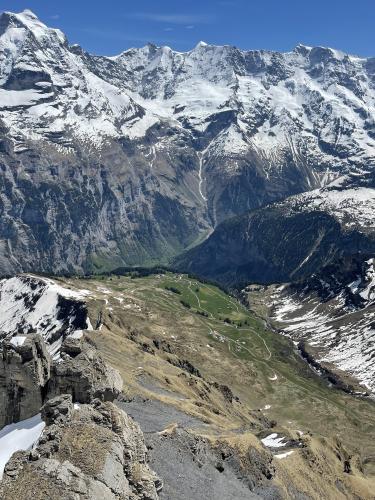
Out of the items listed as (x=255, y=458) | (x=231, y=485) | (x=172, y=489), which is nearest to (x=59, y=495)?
(x=172, y=489)

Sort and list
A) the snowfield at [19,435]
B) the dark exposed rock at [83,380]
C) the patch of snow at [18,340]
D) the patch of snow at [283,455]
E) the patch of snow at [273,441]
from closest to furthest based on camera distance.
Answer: the snowfield at [19,435] < the dark exposed rock at [83,380] < the patch of snow at [18,340] < the patch of snow at [283,455] < the patch of snow at [273,441]

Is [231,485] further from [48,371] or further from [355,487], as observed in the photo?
[355,487]

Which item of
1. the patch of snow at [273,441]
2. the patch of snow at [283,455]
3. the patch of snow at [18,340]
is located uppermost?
the patch of snow at [18,340]

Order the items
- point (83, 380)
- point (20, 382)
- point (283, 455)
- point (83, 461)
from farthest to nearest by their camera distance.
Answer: point (283, 455), point (20, 382), point (83, 380), point (83, 461)

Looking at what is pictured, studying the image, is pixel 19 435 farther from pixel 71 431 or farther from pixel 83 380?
pixel 71 431

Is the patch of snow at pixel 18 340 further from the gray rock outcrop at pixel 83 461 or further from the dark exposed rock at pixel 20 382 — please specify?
the gray rock outcrop at pixel 83 461

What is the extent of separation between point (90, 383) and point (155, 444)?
24.5m

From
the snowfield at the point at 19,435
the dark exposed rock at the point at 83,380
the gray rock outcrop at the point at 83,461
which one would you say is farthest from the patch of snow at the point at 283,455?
the snowfield at the point at 19,435

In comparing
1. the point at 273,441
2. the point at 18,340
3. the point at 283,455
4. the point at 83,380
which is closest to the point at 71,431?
the point at 83,380

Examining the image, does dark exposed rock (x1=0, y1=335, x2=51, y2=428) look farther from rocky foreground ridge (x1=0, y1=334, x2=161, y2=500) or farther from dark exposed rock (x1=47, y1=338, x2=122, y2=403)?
dark exposed rock (x1=47, y1=338, x2=122, y2=403)

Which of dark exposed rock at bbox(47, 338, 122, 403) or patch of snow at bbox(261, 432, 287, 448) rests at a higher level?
dark exposed rock at bbox(47, 338, 122, 403)

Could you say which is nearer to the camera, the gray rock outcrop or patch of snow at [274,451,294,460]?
the gray rock outcrop

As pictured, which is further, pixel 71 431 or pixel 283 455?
pixel 283 455

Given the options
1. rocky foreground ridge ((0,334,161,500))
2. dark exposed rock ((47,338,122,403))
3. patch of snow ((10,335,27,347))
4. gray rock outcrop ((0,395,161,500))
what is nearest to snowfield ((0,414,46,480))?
rocky foreground ridge ((0,334,161,500))
